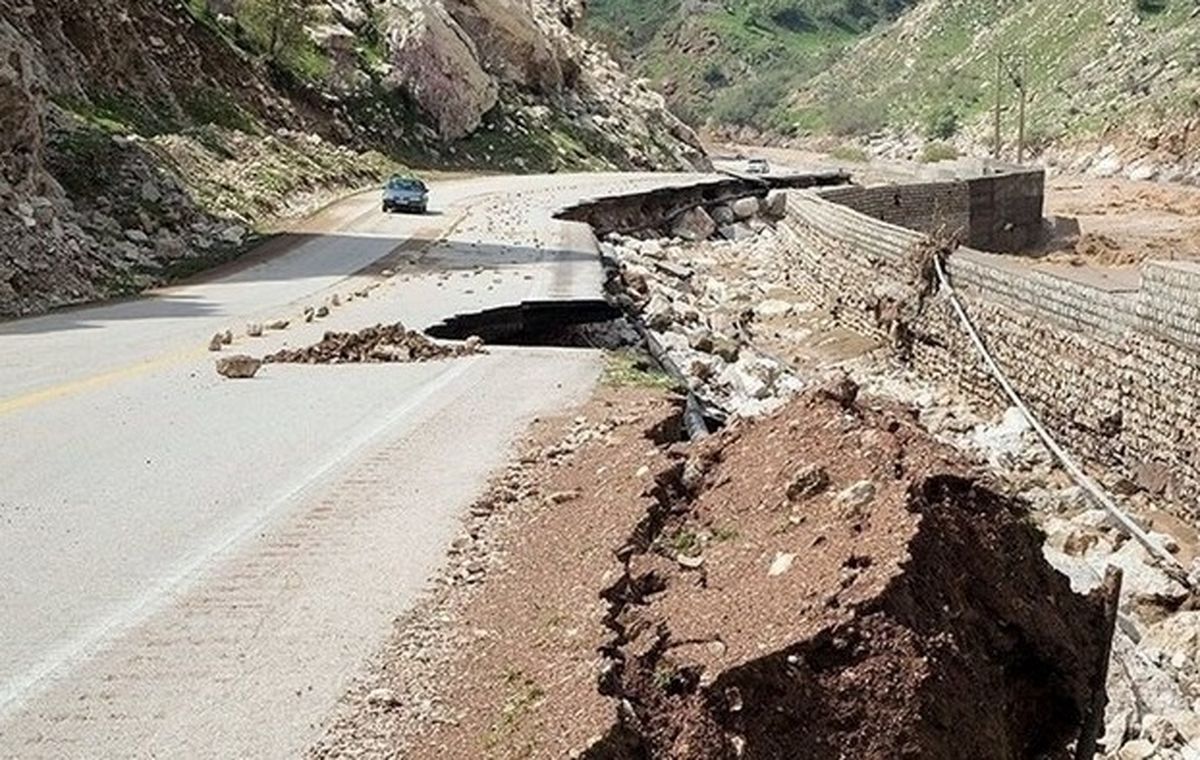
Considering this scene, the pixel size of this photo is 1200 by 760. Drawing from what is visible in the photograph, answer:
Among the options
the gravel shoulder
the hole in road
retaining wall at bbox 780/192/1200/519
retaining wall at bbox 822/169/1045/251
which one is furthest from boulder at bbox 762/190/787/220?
the gravel shoulder

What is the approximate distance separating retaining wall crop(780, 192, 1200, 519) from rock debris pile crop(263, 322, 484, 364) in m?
7.03

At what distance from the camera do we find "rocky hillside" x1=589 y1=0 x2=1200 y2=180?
70062mm

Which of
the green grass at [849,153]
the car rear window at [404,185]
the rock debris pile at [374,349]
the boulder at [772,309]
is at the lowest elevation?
the green grass at [849,153]

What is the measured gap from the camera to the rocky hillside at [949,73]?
230ft

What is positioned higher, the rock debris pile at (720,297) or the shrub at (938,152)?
the rock debris pile at (720,297)

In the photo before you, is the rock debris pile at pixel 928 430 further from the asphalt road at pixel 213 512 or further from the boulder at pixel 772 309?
the asphalt road at pixel 213 512

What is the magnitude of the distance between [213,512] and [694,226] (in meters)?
32.5

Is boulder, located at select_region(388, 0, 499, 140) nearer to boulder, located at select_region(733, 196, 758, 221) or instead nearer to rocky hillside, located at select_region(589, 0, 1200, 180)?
boulder, located at select_region(733, 196, 758, 221)

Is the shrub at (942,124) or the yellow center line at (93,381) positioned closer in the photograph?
the yellow center line at (93,381)

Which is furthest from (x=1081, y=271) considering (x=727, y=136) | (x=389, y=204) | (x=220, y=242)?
(x=727, y=136)

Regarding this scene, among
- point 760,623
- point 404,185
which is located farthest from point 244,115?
point 760,623

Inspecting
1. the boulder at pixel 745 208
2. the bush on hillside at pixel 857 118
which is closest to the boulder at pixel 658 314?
the boulder at pixel 745 208

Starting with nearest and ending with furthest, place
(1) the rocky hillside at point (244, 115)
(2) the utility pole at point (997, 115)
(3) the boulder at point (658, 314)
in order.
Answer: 1. (3) the boulder at point (658, 314)
2. (1) the rocky hillside at point (244, 115)
3. (2) the utility pole at point (997, 115)

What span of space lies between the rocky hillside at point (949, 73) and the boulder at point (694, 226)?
3057 cm
